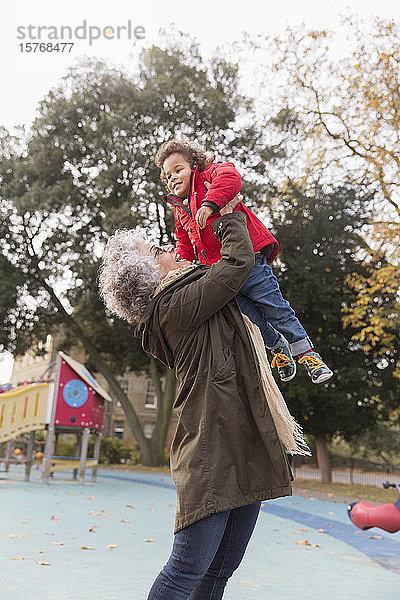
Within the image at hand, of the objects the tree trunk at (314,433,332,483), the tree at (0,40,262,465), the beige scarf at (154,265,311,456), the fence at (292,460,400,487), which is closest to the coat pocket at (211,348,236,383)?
the beige scarf at (154,265,311,456)

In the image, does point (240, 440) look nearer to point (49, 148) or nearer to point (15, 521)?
point (15, 521)

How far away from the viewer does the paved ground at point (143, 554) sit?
3.44 metres

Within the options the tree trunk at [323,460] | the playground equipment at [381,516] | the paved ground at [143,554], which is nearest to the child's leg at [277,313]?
the paved ground at [143,554]

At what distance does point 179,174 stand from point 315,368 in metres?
0.92

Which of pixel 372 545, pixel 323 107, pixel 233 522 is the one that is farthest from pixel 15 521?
pixel 323 107

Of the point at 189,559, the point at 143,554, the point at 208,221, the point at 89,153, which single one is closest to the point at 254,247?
the point at 208,221

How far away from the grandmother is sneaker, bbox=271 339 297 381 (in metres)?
0.55

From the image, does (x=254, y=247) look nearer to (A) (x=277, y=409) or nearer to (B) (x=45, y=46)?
(A) (x=277, y=409)

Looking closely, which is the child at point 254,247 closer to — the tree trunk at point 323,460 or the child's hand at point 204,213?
the child's hand at point 204,213

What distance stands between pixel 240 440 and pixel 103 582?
239 cm

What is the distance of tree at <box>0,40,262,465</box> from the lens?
58.0 feet

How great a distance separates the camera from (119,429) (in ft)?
117

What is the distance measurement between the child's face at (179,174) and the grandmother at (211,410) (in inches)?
15.9

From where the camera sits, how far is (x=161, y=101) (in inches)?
719
